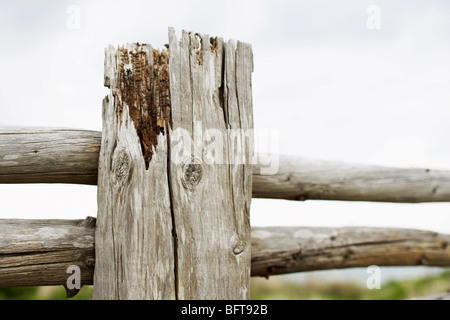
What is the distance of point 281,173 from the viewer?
7.09 ft

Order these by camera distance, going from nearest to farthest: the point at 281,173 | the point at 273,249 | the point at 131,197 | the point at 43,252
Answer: the point at 131,197 → the point at 43,252 → the point at 273,249 → the point at 281,173

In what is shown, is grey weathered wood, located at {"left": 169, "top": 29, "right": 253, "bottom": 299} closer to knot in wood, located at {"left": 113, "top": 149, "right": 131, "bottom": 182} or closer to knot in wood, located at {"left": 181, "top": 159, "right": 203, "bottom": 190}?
knot in wood, located at {"left": 181, "top": 159, "right": 203, "bottom": 190}

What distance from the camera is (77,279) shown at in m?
1.54

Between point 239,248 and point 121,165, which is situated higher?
point 121,165

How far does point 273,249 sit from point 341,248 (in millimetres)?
585

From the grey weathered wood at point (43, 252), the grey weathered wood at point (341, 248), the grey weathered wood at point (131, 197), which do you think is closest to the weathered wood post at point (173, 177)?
the grey weathered wood at point (131, 197)

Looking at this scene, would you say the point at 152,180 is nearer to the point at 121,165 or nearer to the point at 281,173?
the point at 121,165

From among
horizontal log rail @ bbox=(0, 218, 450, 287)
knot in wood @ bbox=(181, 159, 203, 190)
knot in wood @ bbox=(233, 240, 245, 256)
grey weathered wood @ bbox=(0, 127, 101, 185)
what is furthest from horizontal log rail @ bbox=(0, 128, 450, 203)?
knot in wood @ bbox=(233, 240, 245, 256)

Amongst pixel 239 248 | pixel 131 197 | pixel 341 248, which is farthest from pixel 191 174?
pixel 341 248

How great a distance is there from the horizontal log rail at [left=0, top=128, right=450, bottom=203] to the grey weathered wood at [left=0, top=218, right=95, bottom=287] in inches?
8.0

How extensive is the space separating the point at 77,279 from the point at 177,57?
0.92 metres

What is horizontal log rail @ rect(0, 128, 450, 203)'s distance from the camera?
156 centimetres

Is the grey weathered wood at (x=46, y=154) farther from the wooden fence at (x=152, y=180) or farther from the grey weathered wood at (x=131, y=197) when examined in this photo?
the grey weathered wood at (x=131, y=197)
